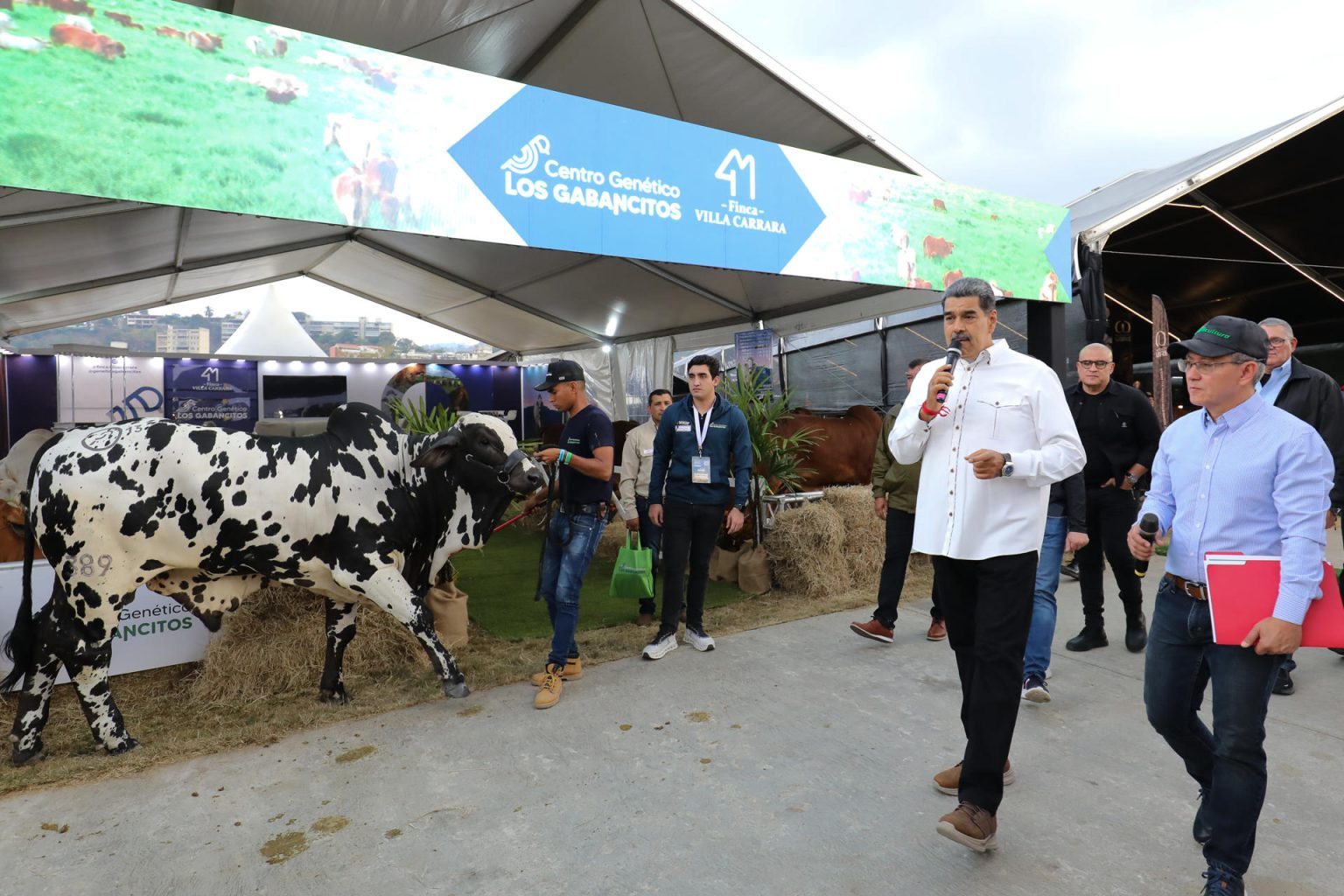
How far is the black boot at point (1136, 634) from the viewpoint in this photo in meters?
4.17

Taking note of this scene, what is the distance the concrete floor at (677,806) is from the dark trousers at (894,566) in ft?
2.67

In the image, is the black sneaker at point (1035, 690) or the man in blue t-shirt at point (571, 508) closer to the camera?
the black sneaker at point (1035, 690)

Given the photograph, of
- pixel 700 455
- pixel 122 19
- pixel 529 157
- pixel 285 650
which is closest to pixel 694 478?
pixel 700 455

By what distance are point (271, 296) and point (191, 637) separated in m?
10.3

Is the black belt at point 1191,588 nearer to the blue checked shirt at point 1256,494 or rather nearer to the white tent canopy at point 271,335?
the blue checked shirt at point 1256,494

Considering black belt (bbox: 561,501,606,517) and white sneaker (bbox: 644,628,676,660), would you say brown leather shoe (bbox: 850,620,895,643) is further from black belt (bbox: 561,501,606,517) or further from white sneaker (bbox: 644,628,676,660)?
black belt (bbox: 561,501,606,517)

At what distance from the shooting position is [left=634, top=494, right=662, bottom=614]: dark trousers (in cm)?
507

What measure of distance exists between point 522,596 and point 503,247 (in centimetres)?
471

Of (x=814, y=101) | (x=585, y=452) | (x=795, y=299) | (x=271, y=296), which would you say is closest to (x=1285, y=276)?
(x=795, y=299)

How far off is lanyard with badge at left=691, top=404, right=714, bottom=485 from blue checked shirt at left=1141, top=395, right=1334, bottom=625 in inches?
90.9

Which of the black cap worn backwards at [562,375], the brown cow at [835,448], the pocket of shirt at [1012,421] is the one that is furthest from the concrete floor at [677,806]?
the brown cow at [835,448]

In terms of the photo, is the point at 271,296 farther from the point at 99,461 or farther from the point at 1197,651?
the point at 1197,651

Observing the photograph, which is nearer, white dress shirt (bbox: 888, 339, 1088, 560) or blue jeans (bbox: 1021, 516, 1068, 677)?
white dress shirt (bbox: 888, 339, 1088, 560)

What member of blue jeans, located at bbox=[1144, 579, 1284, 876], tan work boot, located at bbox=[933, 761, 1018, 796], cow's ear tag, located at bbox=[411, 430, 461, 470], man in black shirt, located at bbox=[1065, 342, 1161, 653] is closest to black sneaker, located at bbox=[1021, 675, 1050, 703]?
tan work boot, located at bbox=[933, 761, 1018, 796]
